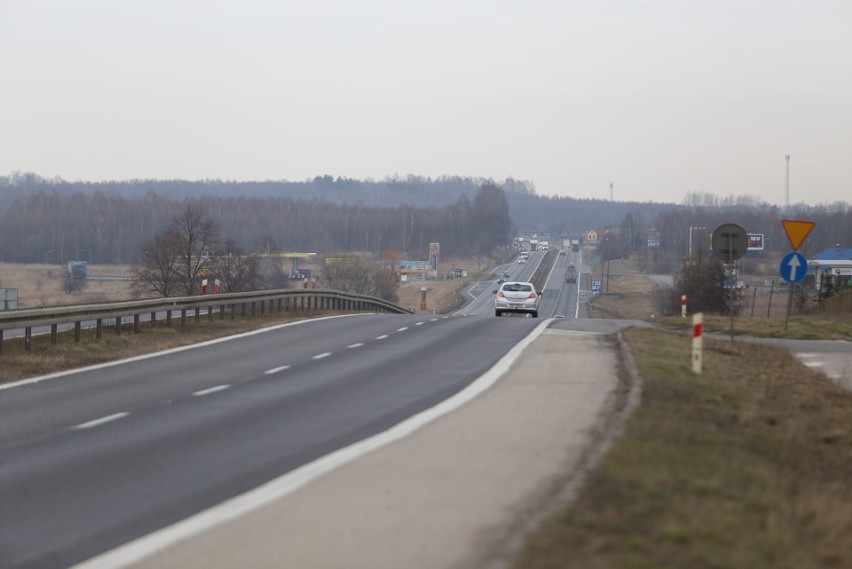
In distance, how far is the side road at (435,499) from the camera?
6652 mm

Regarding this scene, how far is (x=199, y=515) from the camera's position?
794 centimetres

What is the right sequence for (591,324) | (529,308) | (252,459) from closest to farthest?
(252,459) < (591,324) < (529,308)

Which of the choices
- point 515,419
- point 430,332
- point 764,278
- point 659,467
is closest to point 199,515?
point 659,467

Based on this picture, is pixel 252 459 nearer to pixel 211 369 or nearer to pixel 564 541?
pixel 564 541

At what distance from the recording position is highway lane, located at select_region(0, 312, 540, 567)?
8.16m

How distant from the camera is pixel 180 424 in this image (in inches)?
493

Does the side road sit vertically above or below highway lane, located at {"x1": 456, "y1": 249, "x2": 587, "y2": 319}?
above

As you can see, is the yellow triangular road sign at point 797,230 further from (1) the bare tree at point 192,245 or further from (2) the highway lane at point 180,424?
(1) the bare tree at point 192,245

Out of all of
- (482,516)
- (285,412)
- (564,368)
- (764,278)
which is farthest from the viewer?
(764,278)

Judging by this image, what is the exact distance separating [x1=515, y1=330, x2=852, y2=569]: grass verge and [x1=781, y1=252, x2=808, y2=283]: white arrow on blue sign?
1195cm

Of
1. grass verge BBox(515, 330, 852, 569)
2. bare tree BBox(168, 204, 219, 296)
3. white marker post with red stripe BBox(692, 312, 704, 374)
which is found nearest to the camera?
grass verge BBox(515, 330, 852, 569)

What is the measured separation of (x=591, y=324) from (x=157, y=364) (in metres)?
14.3

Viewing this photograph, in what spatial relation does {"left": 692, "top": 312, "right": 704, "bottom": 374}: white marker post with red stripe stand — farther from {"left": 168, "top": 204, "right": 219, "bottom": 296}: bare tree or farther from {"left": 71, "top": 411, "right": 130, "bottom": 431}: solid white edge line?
{"left": 168, "top": 204, "right": 219, "bottom": 296}: bare tree

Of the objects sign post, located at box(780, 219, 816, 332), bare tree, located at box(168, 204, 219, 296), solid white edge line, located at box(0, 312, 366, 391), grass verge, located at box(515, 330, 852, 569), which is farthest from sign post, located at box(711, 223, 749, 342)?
bare tree, located at box(168, 204, 219, 296)
